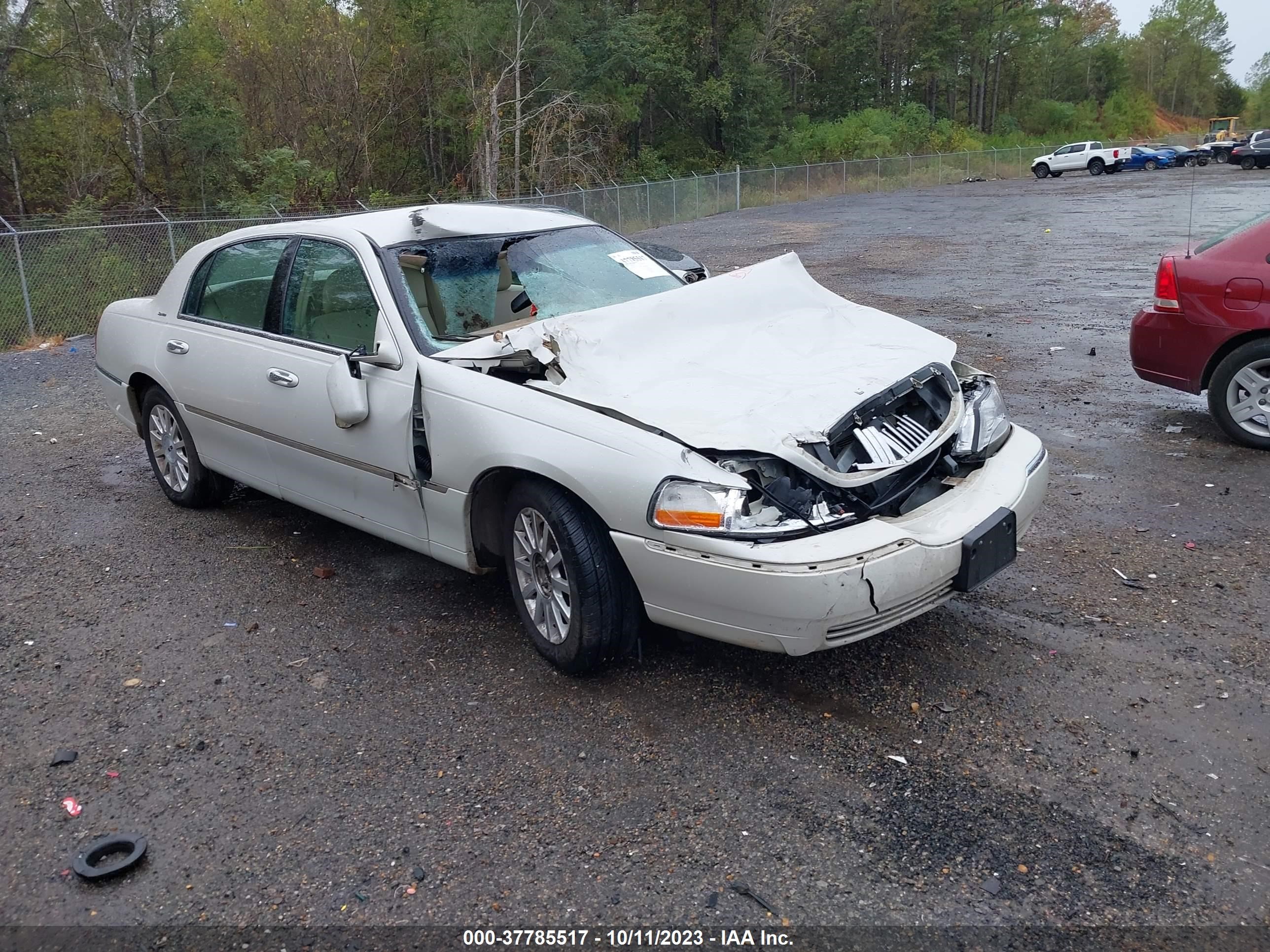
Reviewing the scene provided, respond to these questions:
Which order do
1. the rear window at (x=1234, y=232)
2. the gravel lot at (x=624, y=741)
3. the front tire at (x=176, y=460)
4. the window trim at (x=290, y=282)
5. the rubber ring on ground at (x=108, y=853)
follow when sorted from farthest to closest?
1. the rear window at (x=1234, y=232)
2. the front tire at (x=176, y=460)
3. the window trim at (x=290, y=282)
4. the rubber ring on ground at (x=108, y=853)
5. the gravel lot at (x=624, y=741)

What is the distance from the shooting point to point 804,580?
10.9 ft

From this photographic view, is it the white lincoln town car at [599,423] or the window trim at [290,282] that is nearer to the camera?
the white lincoln town car at [599,423]

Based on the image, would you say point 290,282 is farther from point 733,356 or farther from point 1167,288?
point 1167,288

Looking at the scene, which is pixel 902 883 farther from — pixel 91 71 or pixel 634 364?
pixel 91 71

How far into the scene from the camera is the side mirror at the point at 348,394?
4453mm

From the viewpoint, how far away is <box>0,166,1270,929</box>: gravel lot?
2.88 metres

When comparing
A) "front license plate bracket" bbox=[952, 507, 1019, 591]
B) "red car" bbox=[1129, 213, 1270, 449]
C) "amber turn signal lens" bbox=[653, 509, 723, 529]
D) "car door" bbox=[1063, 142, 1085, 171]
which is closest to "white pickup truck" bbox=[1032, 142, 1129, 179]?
"car door" bbox=[1063, 142, 1085, 171]

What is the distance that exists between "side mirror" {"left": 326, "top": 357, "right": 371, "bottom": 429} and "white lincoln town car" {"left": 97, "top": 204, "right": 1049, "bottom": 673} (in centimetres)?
1

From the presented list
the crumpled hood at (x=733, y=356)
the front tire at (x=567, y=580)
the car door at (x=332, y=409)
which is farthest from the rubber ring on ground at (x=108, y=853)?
the crumpled hood at (x=733, y=356)

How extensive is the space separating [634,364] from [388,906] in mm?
2180

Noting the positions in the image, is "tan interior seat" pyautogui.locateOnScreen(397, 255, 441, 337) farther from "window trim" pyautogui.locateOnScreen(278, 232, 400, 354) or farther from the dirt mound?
the dirt mound

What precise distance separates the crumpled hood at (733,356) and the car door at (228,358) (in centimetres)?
142

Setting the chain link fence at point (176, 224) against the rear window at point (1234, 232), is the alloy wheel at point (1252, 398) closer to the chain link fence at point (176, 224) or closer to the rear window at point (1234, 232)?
the rear window at point (1234, 232)

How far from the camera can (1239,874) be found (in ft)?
9.14
